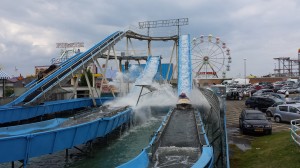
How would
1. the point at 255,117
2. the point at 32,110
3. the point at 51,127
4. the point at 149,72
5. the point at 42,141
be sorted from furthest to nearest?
the point at 149,72
the point at 32,110
the point at 255,117
the point at 51,127
the point at 42,141

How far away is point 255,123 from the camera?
2189 cm

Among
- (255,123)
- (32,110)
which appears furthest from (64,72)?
(255,123)

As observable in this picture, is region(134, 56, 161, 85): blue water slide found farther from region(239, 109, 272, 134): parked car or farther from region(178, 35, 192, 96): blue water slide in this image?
region(239, 109, 272, 134): parked car

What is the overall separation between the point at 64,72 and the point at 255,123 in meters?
20.1

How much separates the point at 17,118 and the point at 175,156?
684 inches

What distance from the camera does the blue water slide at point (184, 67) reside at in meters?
38.2

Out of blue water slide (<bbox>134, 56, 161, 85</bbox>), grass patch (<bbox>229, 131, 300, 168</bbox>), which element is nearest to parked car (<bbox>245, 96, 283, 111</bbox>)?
blue water slide (<bbox>134, 56, 161, 85</bbox>)

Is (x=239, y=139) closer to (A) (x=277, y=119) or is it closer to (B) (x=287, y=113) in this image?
(B) (x=287, y=113)

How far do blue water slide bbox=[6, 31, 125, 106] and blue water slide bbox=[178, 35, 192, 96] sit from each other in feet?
30.1

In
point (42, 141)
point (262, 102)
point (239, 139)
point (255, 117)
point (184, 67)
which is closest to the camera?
point (42, 141)

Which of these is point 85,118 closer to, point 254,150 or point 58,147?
point 58,147

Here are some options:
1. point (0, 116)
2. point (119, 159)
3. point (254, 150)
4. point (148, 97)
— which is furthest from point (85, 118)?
point (148, 97)

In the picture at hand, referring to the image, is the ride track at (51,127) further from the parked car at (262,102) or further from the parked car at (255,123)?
the parked car at (262,102)

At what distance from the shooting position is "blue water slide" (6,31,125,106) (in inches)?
1124
